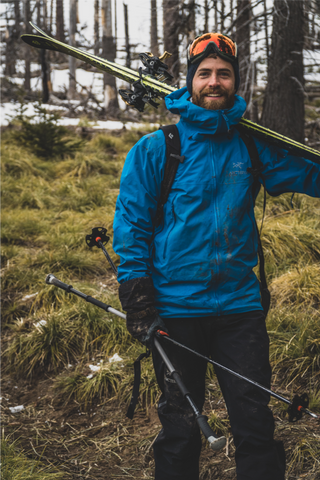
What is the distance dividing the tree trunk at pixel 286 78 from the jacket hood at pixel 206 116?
4939 millimetres

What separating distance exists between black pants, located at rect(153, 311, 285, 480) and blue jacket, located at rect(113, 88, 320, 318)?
0.35 ft

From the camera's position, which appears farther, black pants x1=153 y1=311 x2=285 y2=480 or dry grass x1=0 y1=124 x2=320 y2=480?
dry grass x1=0 y1=124 x2=320 y2=480

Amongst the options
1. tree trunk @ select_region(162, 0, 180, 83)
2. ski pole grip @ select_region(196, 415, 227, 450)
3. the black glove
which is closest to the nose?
the black glove

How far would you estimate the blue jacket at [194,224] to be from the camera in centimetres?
231

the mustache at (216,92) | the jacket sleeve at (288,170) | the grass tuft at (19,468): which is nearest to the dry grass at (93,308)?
the grass tuft at (19,468)

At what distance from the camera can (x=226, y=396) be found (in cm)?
228

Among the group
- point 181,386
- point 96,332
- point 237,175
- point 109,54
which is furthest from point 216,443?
point 109,54

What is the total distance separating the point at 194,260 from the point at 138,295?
1.13 ft

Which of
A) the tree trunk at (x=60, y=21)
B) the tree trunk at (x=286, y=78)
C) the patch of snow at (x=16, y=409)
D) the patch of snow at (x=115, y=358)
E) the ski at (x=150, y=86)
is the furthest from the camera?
the tree trunk at (x=60, y=21)

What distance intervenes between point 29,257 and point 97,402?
8.78ft

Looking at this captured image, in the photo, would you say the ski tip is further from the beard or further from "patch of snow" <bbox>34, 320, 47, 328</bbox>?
"patch of snow" <bbox>34, 320, 47, 328</bbox>

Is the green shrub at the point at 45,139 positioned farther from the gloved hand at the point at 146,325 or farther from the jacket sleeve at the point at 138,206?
the gloved hand at the point at 146,325

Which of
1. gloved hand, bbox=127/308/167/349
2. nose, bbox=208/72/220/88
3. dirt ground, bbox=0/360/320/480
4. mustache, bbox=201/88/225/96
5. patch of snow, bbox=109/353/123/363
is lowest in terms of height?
dirt ground, bbox=0/360/320/480

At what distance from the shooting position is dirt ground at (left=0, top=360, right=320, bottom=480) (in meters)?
3.19
